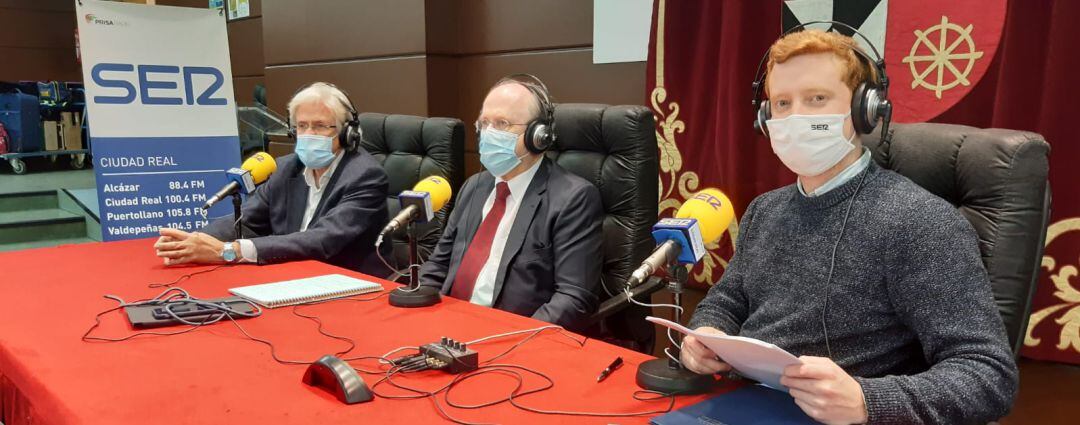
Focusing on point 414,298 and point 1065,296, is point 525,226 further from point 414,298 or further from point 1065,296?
point 1065,296

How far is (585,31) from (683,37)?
0.67 m

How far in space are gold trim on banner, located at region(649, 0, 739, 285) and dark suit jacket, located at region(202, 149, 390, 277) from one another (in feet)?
3.52

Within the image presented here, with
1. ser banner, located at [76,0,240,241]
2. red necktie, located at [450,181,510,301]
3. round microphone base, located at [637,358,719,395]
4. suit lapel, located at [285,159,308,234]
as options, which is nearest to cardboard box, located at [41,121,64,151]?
ser banner, located at [76,0,240,241]

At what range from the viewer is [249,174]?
7.86 ft

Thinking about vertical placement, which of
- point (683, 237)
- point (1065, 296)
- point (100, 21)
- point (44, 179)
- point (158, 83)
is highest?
point (100, 21)

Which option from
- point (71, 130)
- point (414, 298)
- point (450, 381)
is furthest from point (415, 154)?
point (71, 130)

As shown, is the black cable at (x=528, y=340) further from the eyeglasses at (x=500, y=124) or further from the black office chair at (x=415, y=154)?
the black office chair at (x=415, y=154)

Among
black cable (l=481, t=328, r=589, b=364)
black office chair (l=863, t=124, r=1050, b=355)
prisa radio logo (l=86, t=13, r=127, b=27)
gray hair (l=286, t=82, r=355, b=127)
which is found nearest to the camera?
black office chair (l=863, t=124, r=1050, b=355)

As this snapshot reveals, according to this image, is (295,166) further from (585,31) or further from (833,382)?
(833,382)

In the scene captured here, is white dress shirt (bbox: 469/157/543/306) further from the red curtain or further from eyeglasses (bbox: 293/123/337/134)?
the red curtain

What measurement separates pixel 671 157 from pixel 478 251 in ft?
3.65

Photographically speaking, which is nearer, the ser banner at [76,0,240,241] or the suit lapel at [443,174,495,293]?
the suit lapel at [443,174,495,293]

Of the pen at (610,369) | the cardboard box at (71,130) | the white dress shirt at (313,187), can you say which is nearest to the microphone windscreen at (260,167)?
the white dress shirt at (313,187)

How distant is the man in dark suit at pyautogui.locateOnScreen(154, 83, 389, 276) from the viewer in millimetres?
2223
